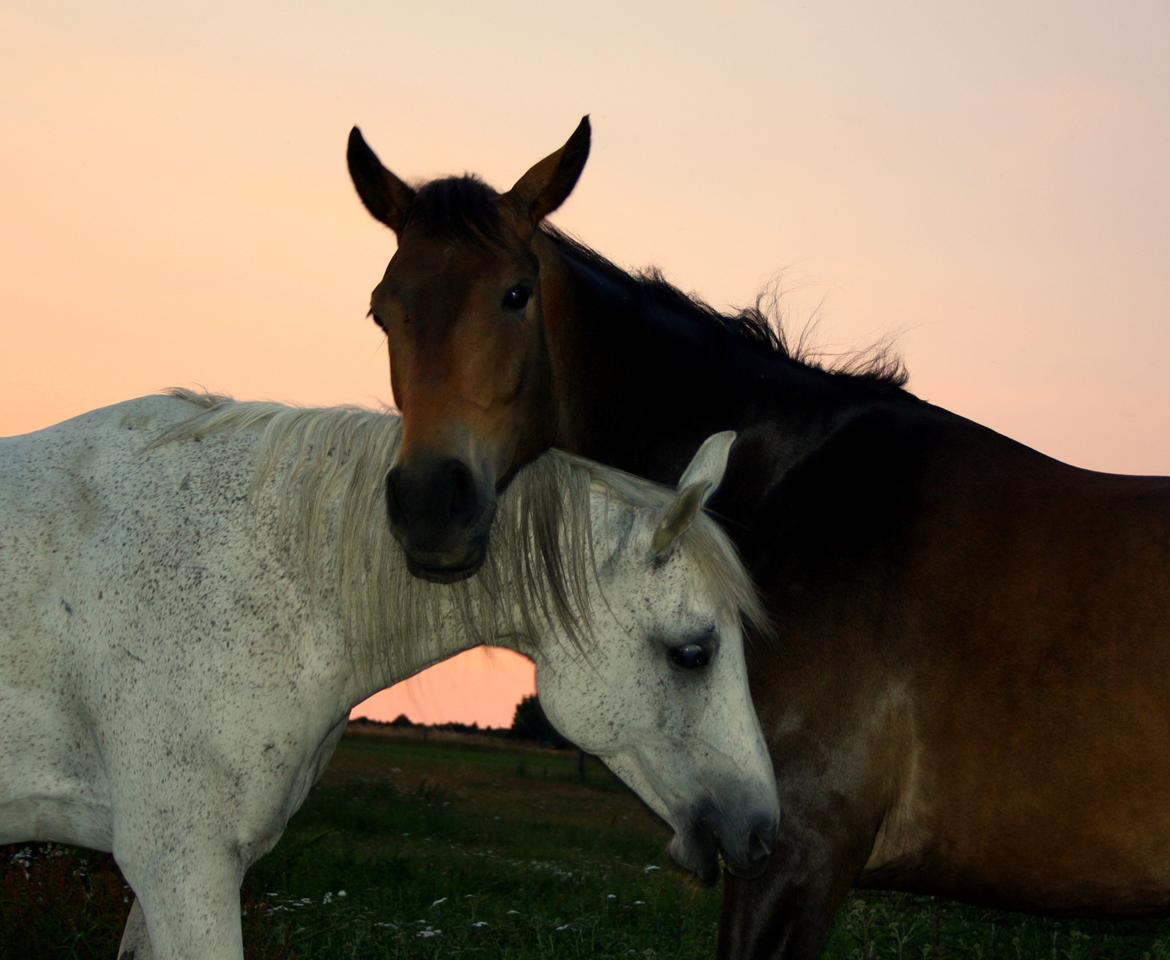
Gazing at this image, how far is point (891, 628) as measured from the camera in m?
4.04

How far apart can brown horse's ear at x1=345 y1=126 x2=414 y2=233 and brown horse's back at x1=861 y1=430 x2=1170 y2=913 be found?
7.02 ft

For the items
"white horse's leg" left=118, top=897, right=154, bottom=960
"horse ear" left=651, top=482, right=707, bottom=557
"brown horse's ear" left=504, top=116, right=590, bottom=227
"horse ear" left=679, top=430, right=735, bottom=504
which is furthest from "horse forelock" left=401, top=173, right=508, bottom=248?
"white horse's leg" left=118, top=897, right=154, bottom=960

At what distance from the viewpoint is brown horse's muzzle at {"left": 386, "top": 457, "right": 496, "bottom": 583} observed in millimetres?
3262

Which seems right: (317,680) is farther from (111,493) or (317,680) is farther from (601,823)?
(601,823)

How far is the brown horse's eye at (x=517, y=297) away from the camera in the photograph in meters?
3.82

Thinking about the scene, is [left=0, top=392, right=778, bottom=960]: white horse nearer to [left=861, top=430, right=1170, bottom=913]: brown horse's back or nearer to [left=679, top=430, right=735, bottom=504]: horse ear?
[left=679, top=430, right=735, bottom=504]: horse ear

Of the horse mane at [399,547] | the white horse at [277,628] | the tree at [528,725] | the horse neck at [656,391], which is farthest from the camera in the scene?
the tree at [528,725]

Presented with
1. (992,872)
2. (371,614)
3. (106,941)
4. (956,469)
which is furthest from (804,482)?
(106,941)

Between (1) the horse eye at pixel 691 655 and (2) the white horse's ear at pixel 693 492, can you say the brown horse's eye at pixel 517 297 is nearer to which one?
(2) the white horse's ear at pixel 693 492

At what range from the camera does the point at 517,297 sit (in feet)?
12.6

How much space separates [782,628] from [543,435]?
1.04 metres

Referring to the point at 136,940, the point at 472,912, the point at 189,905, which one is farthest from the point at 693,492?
the point at 472,912

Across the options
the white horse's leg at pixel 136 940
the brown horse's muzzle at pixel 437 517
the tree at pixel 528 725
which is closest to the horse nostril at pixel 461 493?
the brown horse's muzzle at pixel 437 517

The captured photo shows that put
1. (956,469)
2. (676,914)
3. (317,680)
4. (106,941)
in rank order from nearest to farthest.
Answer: (317,680), (956,469), (106,941), (676,914)
